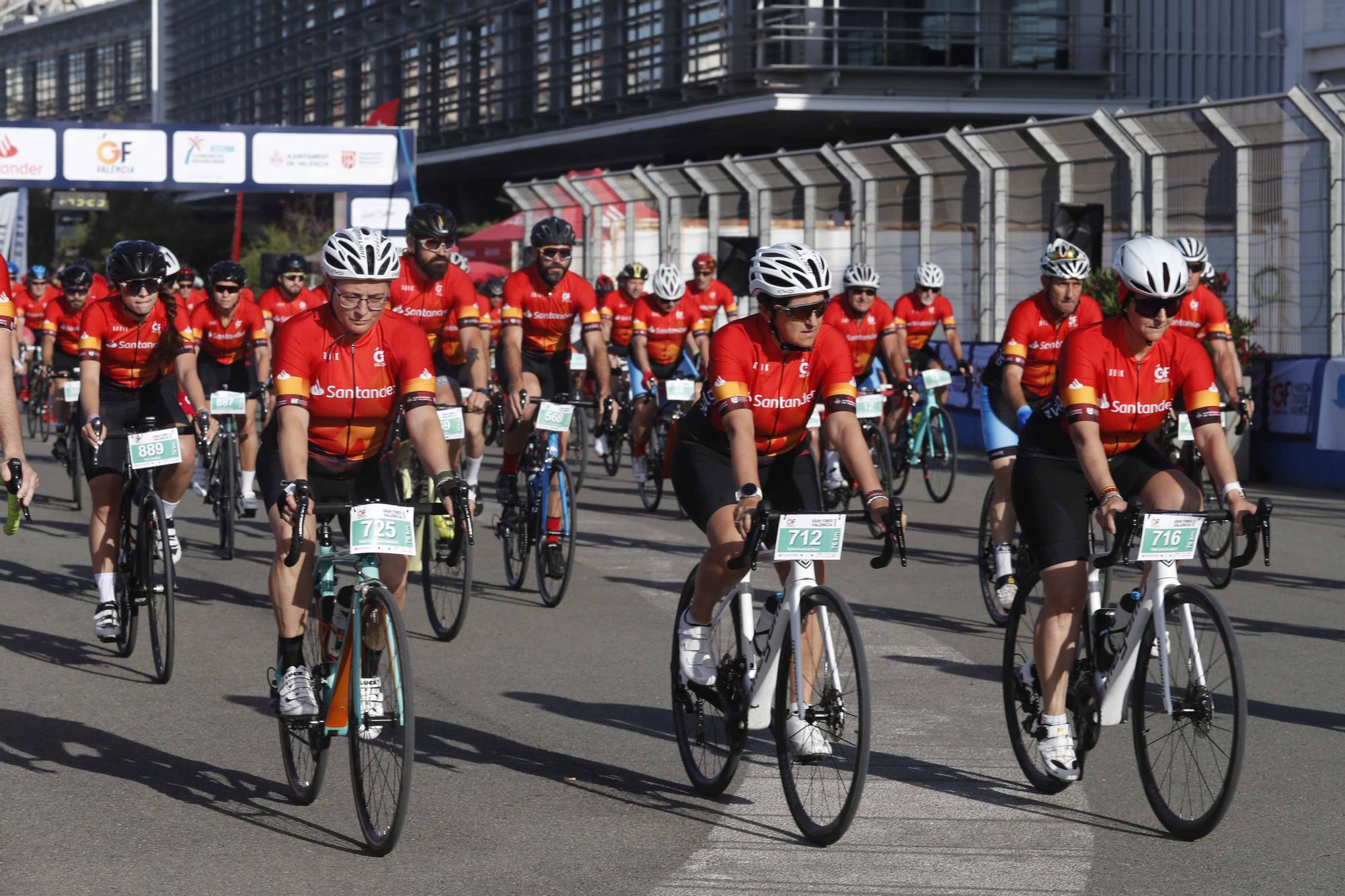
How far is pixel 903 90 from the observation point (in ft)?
137

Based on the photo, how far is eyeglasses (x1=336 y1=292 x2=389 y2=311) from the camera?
6.14 m

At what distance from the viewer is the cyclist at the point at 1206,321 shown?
36.7ft

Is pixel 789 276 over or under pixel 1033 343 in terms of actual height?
over

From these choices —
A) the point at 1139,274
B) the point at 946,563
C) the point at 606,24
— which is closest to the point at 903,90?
the point at 606,24

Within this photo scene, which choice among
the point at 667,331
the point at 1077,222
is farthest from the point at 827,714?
the point at 1077,222

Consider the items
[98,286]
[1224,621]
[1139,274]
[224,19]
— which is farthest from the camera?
[224,19]

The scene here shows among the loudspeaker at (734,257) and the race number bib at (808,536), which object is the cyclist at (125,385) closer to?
the race number bib at (808,536)

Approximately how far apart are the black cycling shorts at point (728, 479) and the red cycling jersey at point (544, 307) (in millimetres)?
5025

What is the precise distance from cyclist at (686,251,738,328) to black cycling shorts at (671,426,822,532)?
38.0 ft

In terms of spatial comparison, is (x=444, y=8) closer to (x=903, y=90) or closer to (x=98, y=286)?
(x=903, y=90)

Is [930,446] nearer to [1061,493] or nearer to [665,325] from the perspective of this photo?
[665,325]

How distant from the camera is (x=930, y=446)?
1561 cm

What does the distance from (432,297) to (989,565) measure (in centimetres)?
359

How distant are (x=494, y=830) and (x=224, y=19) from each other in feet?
242
